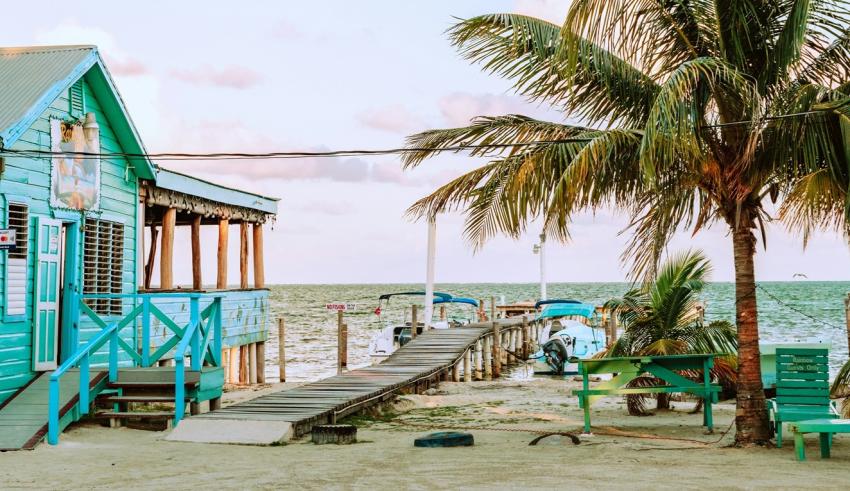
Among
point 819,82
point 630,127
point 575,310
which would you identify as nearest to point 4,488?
point 630,127

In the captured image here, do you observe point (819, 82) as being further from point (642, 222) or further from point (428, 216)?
point (428, 216)

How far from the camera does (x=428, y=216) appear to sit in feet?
39.9

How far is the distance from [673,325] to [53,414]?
29.7ft

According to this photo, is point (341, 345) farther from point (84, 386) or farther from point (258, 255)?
point (84, 386)

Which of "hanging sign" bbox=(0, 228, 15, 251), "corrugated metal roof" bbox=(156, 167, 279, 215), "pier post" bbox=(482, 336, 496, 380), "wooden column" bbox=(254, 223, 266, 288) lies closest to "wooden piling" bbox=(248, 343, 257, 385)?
"wooden column" bbox=(254, 223, 266, 288)

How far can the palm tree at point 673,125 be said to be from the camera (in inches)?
403

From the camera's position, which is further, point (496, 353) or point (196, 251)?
point (496, 353)

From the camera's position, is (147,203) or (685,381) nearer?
(685,381)

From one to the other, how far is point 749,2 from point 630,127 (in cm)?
205

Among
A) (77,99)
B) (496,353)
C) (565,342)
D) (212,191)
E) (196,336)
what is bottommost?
(496,353)

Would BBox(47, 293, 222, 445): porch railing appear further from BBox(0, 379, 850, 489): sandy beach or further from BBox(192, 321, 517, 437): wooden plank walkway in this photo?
BBox(192, 321, 517, 437): wooden plank walkway

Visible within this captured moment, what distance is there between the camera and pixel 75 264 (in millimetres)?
14664

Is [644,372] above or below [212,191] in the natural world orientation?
below

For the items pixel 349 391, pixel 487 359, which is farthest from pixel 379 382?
pixel 487 359
